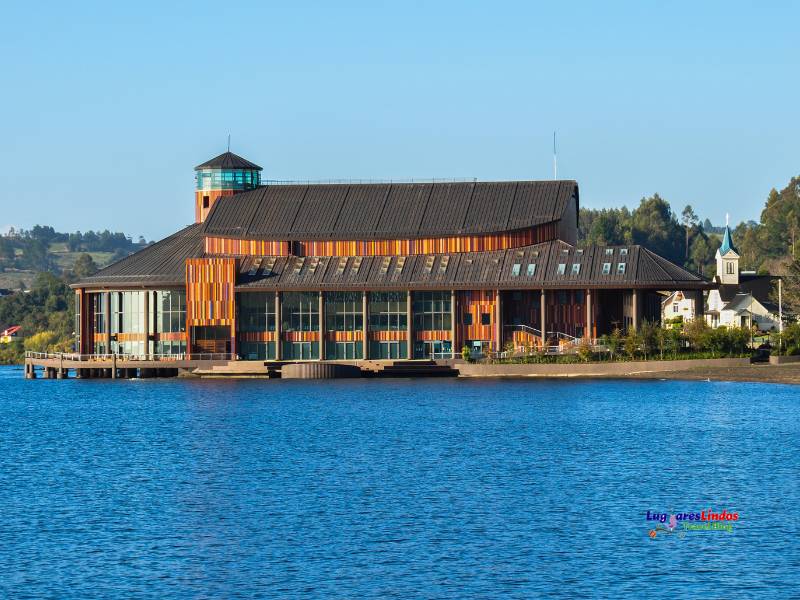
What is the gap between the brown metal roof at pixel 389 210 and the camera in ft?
537

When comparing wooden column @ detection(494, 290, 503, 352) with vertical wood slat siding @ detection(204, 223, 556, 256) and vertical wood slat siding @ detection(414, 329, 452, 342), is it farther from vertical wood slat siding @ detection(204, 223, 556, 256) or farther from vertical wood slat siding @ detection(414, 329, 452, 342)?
vertical wood slat siding @ detection(204, 223, 556, 256)

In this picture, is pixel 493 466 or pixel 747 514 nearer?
pixel 747 514

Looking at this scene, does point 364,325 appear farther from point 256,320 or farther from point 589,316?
point 589,316

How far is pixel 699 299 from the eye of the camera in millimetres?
161250

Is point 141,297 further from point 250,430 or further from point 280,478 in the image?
point 280,478

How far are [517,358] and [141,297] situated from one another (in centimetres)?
4132

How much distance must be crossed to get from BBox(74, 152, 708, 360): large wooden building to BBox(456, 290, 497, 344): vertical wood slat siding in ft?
0.46

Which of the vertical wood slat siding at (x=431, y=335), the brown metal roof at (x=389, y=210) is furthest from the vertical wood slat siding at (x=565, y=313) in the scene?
the vertical wood slat siding at (x=431, y=335)

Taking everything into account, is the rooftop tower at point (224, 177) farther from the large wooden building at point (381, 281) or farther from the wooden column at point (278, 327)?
the wooden column at point (278, 327)

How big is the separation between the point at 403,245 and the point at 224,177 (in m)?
26.0

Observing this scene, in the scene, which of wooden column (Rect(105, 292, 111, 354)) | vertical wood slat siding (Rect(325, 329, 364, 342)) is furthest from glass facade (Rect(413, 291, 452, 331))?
wooden column (Rect(105, 292, 111, 354))

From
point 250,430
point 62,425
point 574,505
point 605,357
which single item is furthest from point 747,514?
point 605,357

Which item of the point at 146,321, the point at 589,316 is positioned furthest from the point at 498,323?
the point at 146,321

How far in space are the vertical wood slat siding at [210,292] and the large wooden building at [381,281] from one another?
142 millimetres
